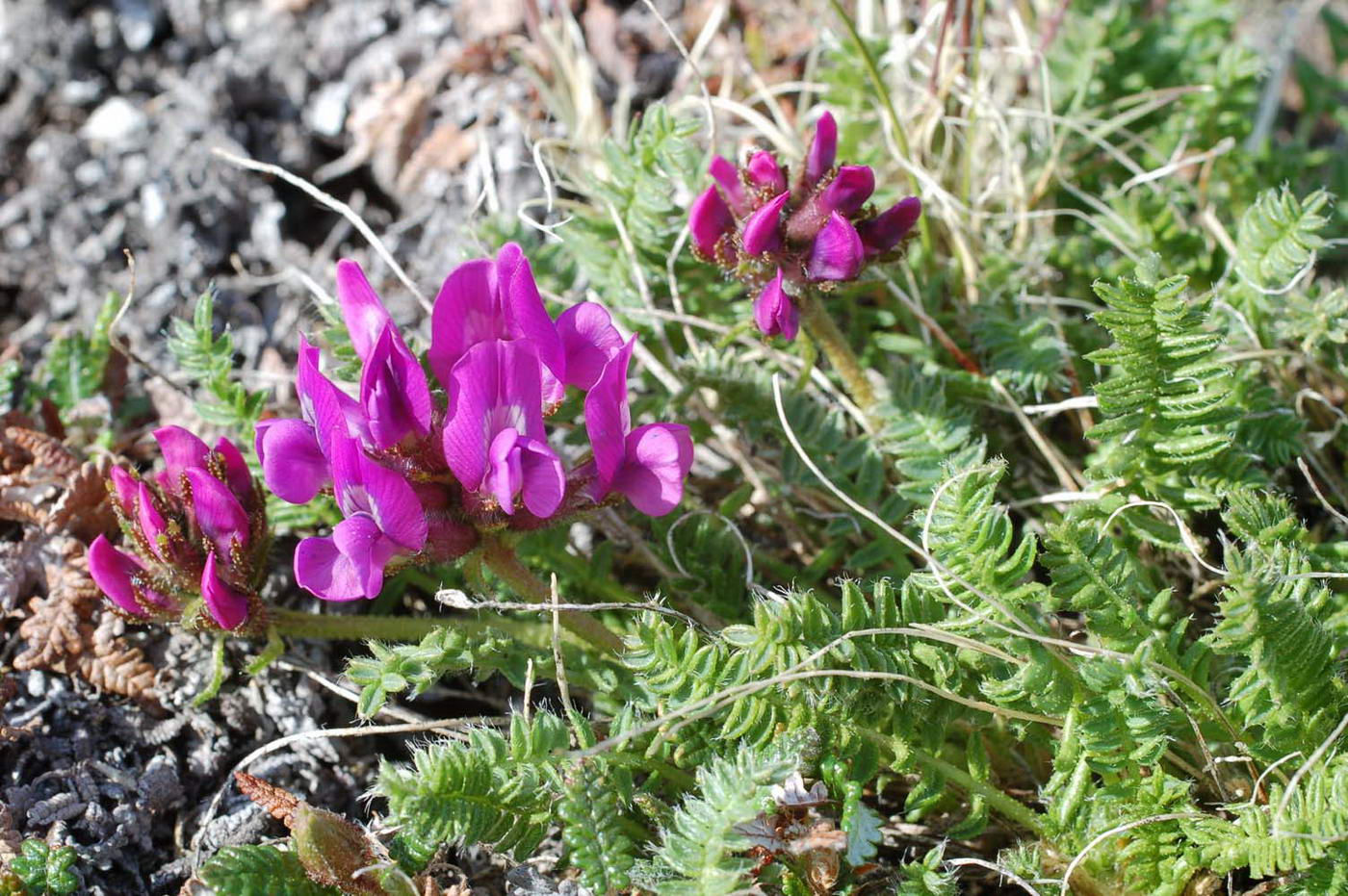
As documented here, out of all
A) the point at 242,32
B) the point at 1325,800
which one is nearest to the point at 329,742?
the point at 1325,800

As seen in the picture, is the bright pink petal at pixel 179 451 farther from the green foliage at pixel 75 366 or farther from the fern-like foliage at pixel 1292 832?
the fern-like foliage at pixel 1292 832

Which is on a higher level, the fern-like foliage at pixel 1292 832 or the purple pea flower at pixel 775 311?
the purple pea flower at pixel 775 311

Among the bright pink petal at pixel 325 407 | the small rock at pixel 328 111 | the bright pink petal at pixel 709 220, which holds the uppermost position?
the bright pink petal at pixel 709 220

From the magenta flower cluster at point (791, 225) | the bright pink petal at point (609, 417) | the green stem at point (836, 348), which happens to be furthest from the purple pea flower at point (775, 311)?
the bright pink petal at point (609, 417)

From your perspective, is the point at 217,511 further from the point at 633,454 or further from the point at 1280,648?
the point at 1280,648

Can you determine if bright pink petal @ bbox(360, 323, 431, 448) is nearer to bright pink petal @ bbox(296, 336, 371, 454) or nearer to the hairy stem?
bright pink petal @ bbox(296, 336, 371, 454)

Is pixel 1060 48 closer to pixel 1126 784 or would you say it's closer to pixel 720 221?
pixel 720 221

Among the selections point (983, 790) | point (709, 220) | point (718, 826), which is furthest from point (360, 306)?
point (983, 790)
